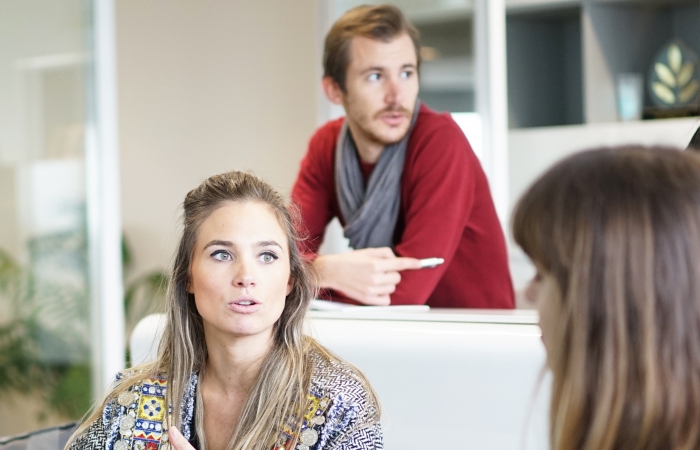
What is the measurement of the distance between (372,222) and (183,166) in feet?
8.24

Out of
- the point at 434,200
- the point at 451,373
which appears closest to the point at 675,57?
the point at 434,200

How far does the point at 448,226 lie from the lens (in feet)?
6.05

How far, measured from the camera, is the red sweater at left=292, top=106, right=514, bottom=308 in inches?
72.0

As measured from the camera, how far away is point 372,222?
78.7 inches

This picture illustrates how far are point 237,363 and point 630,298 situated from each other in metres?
0.78

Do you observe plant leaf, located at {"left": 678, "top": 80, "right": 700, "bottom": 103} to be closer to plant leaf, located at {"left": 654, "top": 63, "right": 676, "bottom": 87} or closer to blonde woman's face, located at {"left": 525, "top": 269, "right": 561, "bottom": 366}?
plant leaf, located at {"left": 654, "top": 63, "right": 676, "bottom": 87}

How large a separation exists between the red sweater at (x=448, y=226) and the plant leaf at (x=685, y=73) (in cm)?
182

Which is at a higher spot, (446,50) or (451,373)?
(446,50)

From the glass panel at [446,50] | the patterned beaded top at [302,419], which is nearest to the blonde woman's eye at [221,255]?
the patterned beaded top at [302,419]

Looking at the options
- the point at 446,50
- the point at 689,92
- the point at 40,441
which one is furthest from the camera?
the point at 446,50

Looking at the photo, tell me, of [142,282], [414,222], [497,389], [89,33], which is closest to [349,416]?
[497,389]

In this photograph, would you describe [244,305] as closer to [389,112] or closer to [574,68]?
[389,112]

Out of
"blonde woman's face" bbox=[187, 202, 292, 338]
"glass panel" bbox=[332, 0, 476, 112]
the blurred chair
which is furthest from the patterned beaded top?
"glass panel" bbox=[332, 0, 476, 112]

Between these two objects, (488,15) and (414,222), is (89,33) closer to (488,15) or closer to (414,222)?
(488,15)
